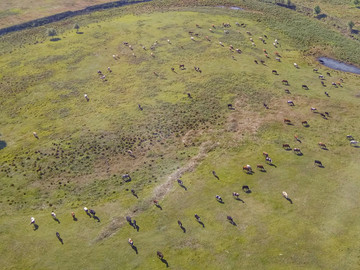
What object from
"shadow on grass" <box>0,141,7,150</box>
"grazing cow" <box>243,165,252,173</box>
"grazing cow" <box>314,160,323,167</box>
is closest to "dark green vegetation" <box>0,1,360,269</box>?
"shadow on grass" <box>0,141,7,150</box>

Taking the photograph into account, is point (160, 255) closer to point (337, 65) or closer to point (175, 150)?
point (175, 150)

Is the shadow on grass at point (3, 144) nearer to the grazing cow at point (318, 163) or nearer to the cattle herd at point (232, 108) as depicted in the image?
the cattle herd at point (232, 108)

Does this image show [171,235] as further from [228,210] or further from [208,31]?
[208,31]

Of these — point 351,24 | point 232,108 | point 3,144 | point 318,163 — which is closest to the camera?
point 318,163

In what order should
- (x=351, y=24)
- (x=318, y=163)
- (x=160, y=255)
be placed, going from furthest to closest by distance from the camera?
1. (x=351, y=24)
2. (x=318, y=163)
3. (x=160, y=255)

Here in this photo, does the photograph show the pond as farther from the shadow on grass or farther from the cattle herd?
the shadow on grass

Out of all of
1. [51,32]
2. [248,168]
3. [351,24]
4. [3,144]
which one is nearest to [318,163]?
[248,168]
